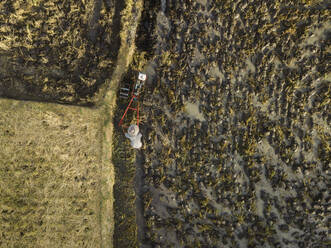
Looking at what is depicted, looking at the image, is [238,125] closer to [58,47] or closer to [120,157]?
[120,157]

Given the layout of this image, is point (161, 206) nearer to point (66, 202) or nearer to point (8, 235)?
point (66, 202)

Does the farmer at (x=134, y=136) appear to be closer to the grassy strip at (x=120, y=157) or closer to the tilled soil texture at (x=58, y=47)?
the grassy strip at (x=120, y=157)

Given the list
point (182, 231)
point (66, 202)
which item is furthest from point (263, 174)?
point (66, 202)

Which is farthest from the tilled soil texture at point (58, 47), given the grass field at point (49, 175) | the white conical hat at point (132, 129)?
the white conical hat at point (132, 129)

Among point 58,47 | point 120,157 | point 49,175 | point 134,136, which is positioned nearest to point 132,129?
point 134,136

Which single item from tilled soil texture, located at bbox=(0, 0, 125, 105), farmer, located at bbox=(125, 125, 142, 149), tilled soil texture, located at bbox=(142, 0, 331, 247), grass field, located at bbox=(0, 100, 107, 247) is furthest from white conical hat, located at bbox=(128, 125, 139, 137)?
tilled soil texture, located at bbox=(0, 0, 125, 105)

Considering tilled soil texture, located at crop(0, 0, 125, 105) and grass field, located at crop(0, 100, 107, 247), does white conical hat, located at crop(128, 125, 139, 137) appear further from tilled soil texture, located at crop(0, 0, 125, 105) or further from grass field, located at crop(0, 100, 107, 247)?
tilled soil texture, located at crop(0, 0, 125, 105)

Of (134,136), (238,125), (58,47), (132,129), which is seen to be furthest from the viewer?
(238,125)
